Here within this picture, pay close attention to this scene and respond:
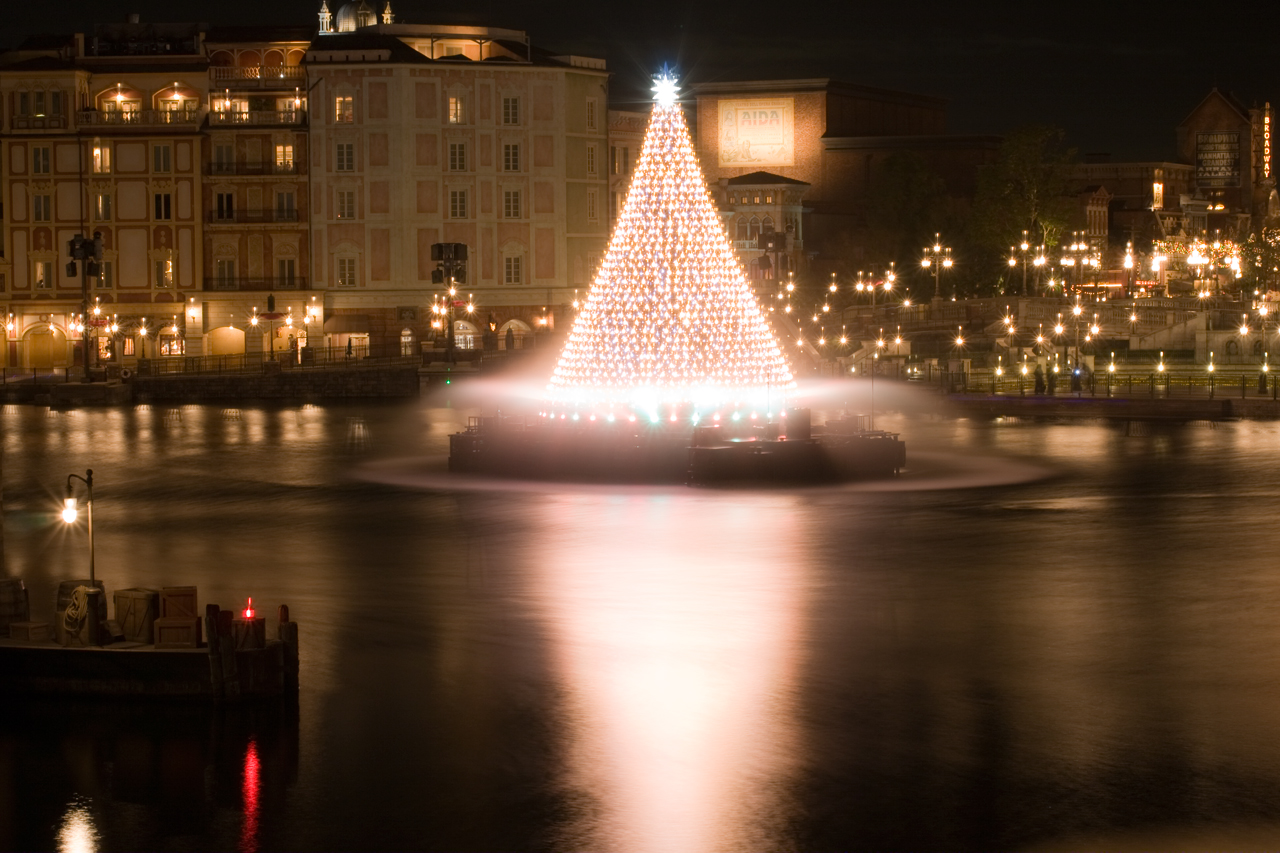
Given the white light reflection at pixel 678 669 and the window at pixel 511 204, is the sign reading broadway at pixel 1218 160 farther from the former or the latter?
the white light reflection at pixel 678 669

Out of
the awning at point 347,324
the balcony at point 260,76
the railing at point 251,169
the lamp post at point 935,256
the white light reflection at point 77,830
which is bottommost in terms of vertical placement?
the white light reflection at point 77,830

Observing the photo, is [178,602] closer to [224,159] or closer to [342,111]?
[342,111]

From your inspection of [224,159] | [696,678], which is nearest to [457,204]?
[224,159]

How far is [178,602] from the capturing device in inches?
824

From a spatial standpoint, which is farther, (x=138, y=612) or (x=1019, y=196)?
(x=1019, y=196)

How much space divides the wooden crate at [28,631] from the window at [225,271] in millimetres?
65311

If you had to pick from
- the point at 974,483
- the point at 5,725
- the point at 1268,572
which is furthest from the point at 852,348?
the point at 5,725

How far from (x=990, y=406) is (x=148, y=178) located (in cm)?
4277

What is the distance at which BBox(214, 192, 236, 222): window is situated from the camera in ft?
281

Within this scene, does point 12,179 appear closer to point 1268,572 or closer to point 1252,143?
point 1268,572

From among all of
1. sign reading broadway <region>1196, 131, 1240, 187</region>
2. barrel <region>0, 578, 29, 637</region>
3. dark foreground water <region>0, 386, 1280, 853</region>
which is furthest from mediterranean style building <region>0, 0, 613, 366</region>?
sign reading broadway <region>1196, 131, 1240, 187</region>

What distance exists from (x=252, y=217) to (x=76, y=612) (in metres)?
66.2

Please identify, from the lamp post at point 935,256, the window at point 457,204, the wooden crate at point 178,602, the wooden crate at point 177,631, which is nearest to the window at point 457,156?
the window at point 457,204

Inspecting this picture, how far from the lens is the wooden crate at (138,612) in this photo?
68.7 ft
